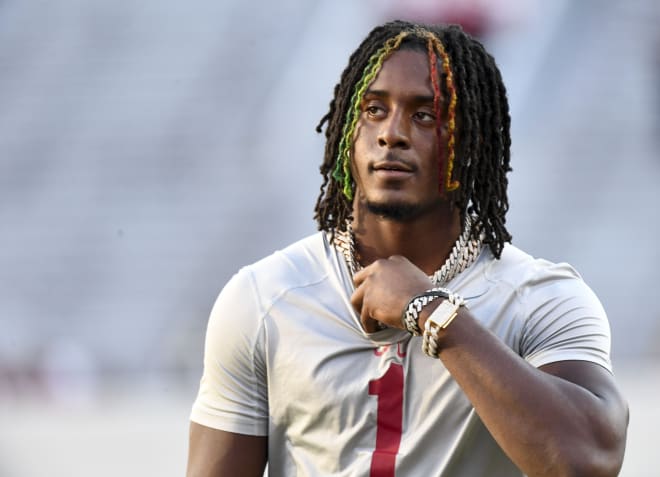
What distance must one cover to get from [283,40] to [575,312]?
9982mm

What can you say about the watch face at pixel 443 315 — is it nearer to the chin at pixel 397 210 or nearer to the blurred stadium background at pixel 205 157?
the chin at pixel 397 210

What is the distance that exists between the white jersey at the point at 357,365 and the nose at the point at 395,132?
1.18ft

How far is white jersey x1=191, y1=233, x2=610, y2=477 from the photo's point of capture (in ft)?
9.05

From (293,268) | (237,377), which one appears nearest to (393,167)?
(293,268)

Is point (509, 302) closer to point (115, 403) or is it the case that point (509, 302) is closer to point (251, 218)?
point (115, 403)

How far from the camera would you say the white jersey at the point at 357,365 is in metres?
2.76

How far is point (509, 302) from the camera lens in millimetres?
2818

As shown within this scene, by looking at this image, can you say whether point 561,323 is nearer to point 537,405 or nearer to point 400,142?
point 537,405

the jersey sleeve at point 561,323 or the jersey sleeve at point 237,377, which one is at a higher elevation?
the jersey sleeve at point 561,323

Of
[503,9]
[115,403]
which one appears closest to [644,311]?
[503,9]

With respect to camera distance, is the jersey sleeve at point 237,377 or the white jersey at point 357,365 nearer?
the white jersey at point 357,365

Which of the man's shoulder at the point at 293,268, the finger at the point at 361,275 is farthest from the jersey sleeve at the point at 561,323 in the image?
the man's shoulder at the point at 293,268

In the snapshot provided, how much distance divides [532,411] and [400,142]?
679 millimetres

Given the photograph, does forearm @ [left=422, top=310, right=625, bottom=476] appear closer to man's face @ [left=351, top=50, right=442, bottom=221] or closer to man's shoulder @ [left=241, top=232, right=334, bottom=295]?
man's face @ [left=351, top=50, right=442, bottom=221]
